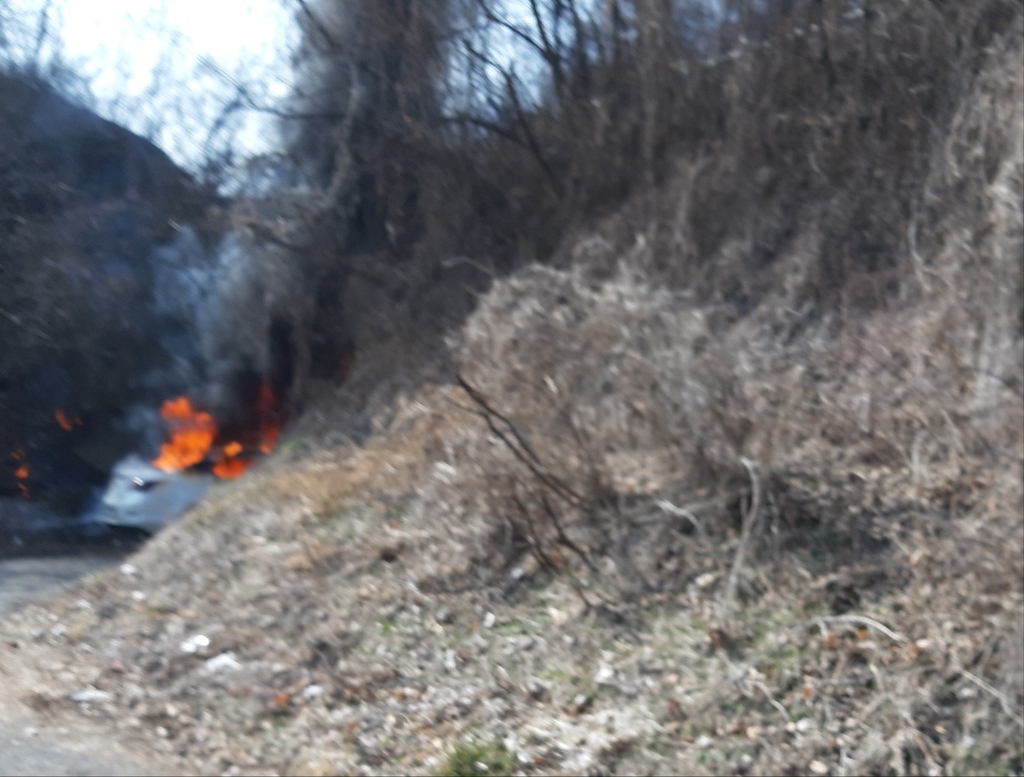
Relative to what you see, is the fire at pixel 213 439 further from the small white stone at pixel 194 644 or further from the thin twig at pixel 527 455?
the thin twig at pixel 527 455

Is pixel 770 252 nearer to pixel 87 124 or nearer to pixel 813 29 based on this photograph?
pixel 813 29

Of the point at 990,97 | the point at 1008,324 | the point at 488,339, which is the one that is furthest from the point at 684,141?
the point at 1008,324

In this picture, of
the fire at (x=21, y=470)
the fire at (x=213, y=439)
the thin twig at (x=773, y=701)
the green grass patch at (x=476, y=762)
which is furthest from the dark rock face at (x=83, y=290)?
the thin twig at (x=773, y=701)

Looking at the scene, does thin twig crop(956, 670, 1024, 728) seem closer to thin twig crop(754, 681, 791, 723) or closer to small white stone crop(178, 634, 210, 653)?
thin twig crop(754, 681, 791, 723)

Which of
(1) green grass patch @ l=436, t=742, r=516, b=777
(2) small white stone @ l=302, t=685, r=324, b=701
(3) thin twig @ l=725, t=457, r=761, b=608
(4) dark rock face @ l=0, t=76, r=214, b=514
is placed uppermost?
(4) dark rock face @ l=0, t=76, r=214, b=514

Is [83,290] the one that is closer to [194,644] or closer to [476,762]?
[194,644]

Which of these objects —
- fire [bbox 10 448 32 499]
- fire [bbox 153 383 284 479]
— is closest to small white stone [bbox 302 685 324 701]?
fire [bbox 10 448 32 499]

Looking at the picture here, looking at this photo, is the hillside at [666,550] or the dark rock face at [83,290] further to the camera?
the dark rock face at [83,290]

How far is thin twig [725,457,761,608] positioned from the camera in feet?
20.0

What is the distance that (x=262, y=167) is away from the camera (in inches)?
525

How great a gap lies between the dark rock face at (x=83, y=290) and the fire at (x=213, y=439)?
40cm

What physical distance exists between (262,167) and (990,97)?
8838mm

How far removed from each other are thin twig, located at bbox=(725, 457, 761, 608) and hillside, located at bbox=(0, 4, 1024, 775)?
0.02 meters

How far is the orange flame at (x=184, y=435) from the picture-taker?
13023 mm
